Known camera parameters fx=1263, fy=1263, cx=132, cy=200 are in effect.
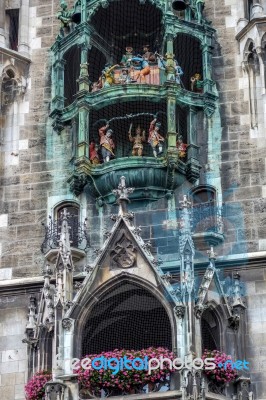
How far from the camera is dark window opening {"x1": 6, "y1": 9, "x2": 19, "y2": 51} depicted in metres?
26.4

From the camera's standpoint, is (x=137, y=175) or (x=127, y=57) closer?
(x=137, y=175)

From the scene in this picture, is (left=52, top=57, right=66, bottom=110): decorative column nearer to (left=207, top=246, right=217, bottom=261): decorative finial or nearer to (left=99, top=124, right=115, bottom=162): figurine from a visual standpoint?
(left=99, top=124, right=115, bottom=162): figurine

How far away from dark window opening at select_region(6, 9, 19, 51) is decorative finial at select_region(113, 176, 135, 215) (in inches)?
197

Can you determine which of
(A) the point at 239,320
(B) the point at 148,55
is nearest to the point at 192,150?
(B) the point at 148,55

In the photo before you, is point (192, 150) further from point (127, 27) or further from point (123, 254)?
point (127, 27)

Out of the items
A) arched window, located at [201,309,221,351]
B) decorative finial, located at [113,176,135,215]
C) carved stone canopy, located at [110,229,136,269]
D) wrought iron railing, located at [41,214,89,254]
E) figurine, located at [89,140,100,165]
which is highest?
figurine, located at [89,140,100,165]

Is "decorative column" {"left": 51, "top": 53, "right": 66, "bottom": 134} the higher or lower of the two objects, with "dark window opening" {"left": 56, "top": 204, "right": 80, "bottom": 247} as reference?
higher

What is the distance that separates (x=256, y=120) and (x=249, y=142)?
0.49m

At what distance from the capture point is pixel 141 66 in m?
24.9

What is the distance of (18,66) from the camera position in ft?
84.1

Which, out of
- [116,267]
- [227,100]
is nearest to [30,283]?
[116,267]

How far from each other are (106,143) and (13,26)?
4.04 meters

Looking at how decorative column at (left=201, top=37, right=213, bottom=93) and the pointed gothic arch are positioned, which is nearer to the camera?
the pointed gothic arch

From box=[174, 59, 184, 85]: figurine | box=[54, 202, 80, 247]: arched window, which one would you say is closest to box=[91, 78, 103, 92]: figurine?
box=[174, 59, 184, 85]: figurine
